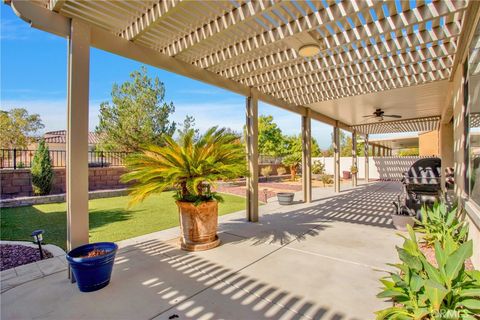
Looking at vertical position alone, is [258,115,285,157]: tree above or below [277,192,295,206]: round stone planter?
above

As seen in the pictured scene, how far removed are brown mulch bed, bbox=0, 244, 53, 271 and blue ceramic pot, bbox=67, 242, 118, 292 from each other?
1.34 m

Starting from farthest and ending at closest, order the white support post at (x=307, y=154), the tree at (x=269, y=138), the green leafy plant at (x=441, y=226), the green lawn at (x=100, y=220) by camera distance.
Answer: the tree at (x=269, y=138), the white support post at (x=307, y=154), the green lawn at (x=100, y=220), the green leafy plant at (x=441, y=226)

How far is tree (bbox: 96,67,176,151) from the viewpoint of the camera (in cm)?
1292

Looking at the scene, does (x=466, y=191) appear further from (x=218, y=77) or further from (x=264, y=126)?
(x=264, y=126)

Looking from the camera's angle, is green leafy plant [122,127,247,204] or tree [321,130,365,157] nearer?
green leafy plant [122,127,247,204]

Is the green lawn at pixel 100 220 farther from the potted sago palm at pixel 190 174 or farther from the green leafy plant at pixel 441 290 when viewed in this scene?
the green leafy plant at pixel 441 290

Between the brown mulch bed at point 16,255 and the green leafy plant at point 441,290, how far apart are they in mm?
4339

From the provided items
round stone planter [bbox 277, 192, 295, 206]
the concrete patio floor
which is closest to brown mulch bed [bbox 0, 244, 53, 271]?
the concrete patio floor

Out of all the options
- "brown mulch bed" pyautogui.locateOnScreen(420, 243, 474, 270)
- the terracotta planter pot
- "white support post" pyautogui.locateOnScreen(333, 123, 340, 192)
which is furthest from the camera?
"white support post" pyautogui.locateOnScreen(333, 123, 340, 192)

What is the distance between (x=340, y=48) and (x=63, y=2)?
367cm

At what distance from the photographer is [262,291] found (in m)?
2.62

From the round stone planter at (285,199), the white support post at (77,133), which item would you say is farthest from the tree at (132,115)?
the white support post at (77,133)

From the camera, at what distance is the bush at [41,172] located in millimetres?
8172

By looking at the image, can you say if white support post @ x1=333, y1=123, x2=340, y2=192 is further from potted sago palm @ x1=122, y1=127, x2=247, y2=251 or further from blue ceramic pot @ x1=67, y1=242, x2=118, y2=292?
blue ceramic pot @ x1=67, y1=242, x2=118, y2=292
